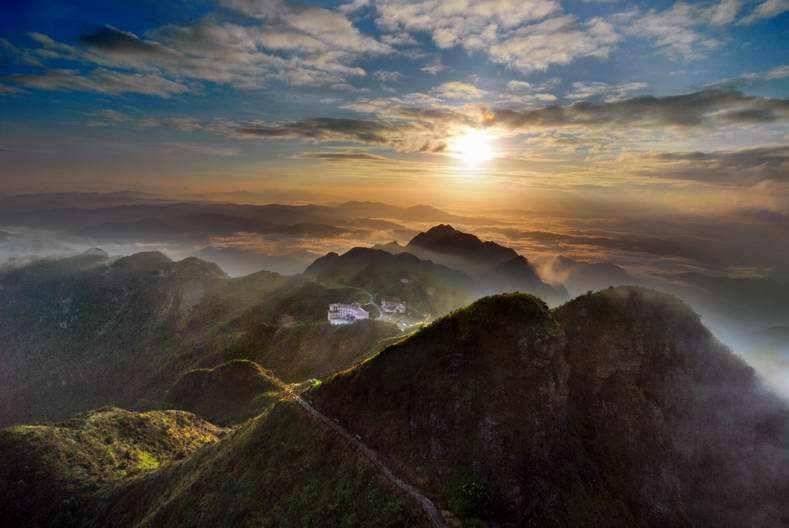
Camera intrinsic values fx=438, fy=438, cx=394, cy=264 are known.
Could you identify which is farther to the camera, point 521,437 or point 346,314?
point 346,314

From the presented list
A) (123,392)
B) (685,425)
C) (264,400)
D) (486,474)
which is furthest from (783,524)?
(123,392)

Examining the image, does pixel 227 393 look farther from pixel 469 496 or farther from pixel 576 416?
pixel 576 416

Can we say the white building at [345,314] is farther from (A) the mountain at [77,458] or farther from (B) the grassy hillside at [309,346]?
(A) the mountain at [77,458]

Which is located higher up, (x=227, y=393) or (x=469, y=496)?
(x=469, y=496)

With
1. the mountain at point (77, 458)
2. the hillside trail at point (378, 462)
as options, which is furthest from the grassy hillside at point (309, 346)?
the hillside trail at point (378, 462)

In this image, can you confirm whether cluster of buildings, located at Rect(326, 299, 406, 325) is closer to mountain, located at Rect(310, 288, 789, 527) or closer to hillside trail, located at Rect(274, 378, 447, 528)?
hillside trail, located at Rect(274, 378, 447, 528)

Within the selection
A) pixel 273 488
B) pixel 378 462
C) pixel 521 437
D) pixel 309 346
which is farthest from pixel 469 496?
pixel 309 346
